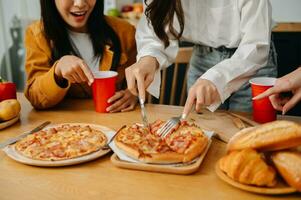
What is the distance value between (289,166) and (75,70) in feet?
2.66

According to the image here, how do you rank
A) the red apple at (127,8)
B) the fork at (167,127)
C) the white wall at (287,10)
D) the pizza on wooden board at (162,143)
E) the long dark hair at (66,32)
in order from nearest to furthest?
the pizza on wooden board at (162,143)
the fork at (167,127)
the long dark hair at (66,32)
the white wall at (287,10)
the red apple at (127,8)

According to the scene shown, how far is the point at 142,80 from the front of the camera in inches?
50.7

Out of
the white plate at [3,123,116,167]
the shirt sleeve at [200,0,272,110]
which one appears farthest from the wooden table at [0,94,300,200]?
the shirt sleeve at [200,0,272,110]

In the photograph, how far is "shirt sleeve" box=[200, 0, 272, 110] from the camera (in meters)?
1.25

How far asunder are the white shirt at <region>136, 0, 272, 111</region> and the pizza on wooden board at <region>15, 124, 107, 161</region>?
0.40 m

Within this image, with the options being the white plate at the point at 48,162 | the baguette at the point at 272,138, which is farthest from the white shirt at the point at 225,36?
the white plate at the point at 48,162

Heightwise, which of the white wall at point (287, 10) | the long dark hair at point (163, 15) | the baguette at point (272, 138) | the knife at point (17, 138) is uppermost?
the long dark hair at point (163, 15)

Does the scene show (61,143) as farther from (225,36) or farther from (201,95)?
(225,36)

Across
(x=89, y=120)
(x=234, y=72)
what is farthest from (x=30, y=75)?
(x=234, y=72)

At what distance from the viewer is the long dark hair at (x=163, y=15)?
58.9 inches

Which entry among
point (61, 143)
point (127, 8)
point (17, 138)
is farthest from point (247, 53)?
point (127, 8)

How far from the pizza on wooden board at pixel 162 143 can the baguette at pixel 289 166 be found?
21cm

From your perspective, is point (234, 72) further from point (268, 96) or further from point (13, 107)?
point (13, 107)

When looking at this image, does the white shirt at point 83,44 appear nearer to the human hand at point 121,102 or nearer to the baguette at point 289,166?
the human hand at point 121,102
